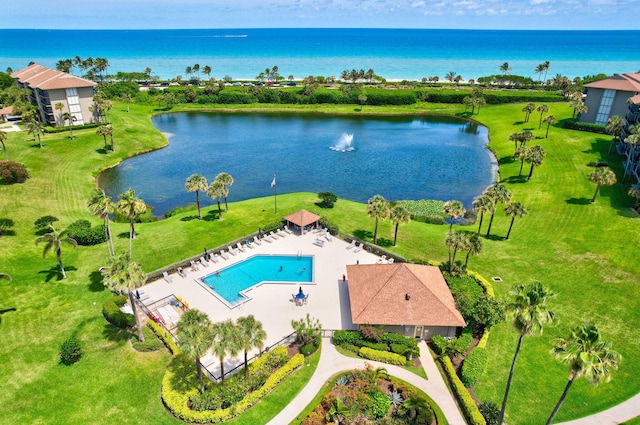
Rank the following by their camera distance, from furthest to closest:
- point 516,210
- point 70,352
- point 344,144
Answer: point 344,144, point 516,210, point 70,352

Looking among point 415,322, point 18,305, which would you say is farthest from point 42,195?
point 415,322

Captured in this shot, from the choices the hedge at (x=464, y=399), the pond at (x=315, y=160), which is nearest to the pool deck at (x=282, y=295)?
the hedge at (x=464, y=399)

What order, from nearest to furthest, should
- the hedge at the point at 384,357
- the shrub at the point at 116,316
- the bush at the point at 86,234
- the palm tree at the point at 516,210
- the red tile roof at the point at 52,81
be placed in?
the hedge at the point at 384,357 < the shrub at the point at 116,316 < the bush at the point at 86,234 < the palm tree at the point at 516,210 < the red tile roof at the point at 52,81

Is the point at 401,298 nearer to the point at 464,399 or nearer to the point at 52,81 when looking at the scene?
the point at 464,399

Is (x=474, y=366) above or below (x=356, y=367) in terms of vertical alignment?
above

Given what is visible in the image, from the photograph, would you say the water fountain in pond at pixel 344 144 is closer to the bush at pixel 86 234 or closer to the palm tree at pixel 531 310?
the bush at pixel 86 234

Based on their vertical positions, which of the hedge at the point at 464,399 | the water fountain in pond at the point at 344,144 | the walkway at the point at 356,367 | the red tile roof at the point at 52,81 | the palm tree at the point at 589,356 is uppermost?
the red tile roof at the point at 52,81

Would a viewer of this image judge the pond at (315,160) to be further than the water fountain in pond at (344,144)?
No

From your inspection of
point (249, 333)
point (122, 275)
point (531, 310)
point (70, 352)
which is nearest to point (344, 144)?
point (122, 275)

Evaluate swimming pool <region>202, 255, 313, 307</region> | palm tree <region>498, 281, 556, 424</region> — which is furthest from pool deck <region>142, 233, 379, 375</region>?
palm tree <region>498, 281, 556, 424</region>
